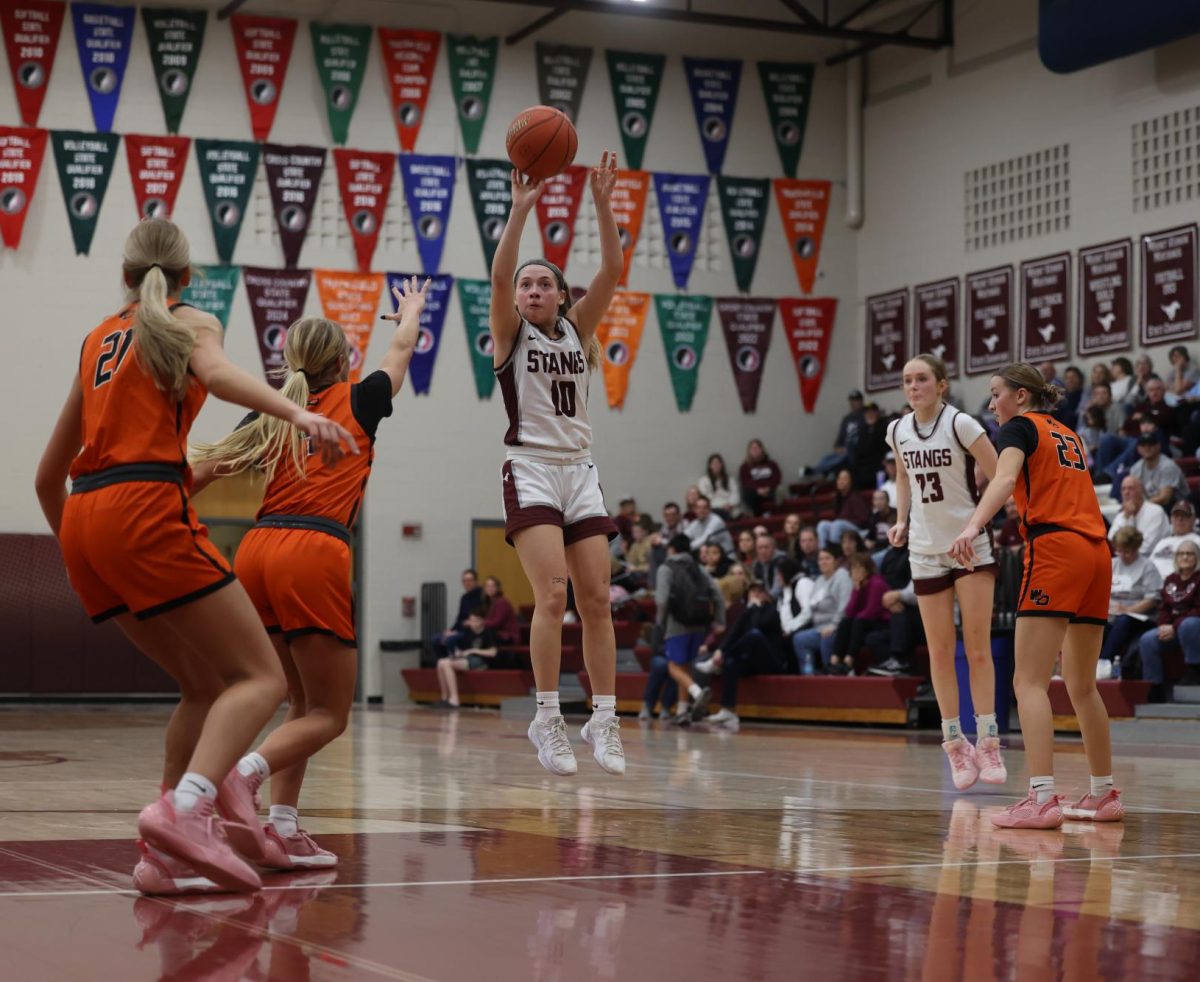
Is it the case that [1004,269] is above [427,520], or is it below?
above

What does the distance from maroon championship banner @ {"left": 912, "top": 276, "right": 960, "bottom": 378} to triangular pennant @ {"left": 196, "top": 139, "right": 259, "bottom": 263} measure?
877cm

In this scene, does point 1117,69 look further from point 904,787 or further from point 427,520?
point 904,787

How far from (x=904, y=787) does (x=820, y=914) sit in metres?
4.23

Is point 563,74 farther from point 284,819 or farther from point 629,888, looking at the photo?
→ point 629,888

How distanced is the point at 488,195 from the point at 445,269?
113cm

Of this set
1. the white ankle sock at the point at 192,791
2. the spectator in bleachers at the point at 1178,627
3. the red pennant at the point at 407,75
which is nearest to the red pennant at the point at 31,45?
the red pennant at the point at 407,75

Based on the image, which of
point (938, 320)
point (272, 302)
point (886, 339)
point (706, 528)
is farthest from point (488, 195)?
point (938, 320)

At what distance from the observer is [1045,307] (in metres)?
20.7

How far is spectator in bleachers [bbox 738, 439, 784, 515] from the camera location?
2273 centimetres

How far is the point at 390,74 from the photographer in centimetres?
2217

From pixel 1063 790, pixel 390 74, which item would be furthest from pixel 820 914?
pixel 390 74

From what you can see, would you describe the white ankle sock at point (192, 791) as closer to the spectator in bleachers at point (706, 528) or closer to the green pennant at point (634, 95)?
the spectator in bleachers at point (706, 528)

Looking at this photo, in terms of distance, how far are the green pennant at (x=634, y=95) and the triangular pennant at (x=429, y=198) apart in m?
2.46

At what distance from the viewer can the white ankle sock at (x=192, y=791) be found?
13.4ft
